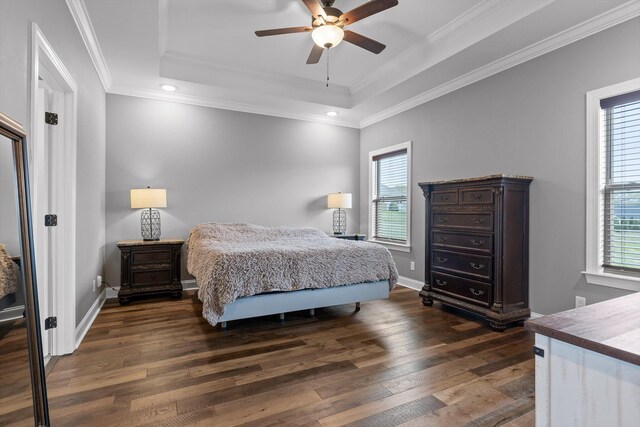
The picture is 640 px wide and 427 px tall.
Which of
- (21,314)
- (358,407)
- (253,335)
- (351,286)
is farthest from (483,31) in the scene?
(21,314)

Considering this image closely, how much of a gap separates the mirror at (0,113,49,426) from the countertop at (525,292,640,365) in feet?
5.70

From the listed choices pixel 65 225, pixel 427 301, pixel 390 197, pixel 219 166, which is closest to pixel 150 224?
pixel 219 166

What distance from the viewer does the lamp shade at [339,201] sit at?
16.8 feet

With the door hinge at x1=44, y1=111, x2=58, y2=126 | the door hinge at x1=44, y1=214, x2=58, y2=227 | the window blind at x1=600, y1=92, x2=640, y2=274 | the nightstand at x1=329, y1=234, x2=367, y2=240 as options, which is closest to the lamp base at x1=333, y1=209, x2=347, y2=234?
the nightstand at x1=329, y1=234, x2=367, y2=240

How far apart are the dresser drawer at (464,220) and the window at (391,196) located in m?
1.00

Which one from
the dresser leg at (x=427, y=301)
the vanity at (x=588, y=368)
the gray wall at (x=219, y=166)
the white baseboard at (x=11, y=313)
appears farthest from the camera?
the gray wall at (x=219, y=166)

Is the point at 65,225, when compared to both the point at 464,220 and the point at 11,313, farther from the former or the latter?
the point at 464,220

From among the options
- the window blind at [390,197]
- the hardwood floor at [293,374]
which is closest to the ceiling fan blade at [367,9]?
the window blind at [390,197]

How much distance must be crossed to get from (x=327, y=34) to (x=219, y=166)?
2667 mm

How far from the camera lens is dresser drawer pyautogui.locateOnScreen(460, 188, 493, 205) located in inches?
121

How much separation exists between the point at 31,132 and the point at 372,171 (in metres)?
4.48

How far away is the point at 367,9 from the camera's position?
2.49m

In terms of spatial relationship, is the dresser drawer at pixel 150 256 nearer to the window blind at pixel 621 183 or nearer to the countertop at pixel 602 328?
the countertop at pixel 602 328

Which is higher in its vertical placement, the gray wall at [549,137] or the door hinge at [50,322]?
the gray wall at [549,137]
